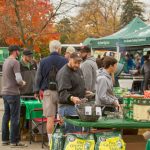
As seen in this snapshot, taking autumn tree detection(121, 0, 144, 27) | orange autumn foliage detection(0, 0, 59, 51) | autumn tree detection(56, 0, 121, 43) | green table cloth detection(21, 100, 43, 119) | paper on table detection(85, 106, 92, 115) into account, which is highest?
autumn tree detection(121, 0, 144, 27)

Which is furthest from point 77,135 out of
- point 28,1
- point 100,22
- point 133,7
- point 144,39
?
point 133,7

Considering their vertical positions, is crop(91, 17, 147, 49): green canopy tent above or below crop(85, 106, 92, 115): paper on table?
above

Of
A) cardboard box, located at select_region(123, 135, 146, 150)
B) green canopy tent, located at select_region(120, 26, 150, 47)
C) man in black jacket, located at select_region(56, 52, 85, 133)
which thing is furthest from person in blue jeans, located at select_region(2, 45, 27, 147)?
green canopy tent, located at select_region(120, 26, 150, 47)

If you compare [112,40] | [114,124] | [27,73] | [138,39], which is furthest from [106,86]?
[112,40]

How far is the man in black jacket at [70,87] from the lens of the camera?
23.4ft

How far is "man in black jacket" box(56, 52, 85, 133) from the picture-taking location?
7.13 metres

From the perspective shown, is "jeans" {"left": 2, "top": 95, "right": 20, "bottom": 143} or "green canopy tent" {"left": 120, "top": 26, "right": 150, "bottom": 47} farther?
"green canopy tent" {"left": 120, "top": 26, "right": 150, "bottom": 47}

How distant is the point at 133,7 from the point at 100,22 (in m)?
14.3

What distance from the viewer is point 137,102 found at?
623 cm

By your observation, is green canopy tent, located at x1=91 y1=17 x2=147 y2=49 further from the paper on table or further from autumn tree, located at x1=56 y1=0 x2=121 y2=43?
autumn tree, located at x1=56 y1=0 x2=121 y2=43

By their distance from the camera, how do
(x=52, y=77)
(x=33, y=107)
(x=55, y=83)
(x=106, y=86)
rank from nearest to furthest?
(x=106, y=86) → (x=55, y=83) → (x=52, y=77) → (x=33, y=107)

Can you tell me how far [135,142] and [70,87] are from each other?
1.20m

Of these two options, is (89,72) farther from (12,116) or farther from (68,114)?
(68,114)

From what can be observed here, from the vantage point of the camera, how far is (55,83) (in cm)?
832
